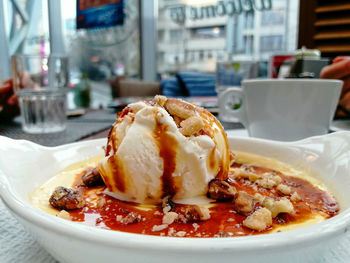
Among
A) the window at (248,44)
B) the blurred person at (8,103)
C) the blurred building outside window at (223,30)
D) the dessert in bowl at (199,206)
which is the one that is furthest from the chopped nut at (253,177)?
the window at (248,44)

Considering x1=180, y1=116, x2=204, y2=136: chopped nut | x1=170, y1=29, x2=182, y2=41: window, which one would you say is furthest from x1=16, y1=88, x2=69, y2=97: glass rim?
x1=170, y1=29, x2=182, y2=41: window

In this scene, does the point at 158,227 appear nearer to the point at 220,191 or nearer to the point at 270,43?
the point at 220,191

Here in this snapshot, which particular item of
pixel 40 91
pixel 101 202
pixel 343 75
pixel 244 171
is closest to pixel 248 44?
pixel 343 75

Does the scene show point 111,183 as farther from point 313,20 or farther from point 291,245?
point 313,20

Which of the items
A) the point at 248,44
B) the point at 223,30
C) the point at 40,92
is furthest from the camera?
the point at 223,30

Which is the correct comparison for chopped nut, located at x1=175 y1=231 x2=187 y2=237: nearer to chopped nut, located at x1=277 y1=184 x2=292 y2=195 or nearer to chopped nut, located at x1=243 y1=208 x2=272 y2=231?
chopped nut, located at x1=243 y1=208 x2=272 y2=231
